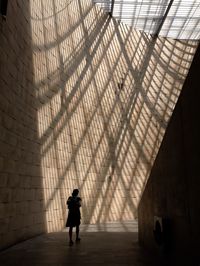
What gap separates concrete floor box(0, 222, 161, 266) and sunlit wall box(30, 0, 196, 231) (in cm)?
283

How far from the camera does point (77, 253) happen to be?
6875mm

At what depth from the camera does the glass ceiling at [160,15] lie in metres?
19.4

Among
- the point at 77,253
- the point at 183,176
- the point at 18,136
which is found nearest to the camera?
the point at 183,176

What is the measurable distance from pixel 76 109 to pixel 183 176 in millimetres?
10462

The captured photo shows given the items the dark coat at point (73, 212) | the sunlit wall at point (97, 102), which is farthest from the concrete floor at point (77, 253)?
the sunlit wall at point (97, 102)

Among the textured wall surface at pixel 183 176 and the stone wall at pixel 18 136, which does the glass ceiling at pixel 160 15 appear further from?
the textured wall surface at pixel 183 176

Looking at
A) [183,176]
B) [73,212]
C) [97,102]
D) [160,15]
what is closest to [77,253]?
[73,212]

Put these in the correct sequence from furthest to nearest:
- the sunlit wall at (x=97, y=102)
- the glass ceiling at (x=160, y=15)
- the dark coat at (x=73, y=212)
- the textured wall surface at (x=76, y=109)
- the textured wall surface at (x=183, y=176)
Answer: the glass ceiling at (x=160, y=15) → the sunlit wall at (x=97, y=102) → the textured wall surface at (x=76, y=109) → the dark coat at (x=73, y=212) → the textured wall surface at (x=183, y=176)

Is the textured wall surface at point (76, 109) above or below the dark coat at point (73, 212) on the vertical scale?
above

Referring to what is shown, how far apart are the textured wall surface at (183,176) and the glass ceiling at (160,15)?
15.8 metres

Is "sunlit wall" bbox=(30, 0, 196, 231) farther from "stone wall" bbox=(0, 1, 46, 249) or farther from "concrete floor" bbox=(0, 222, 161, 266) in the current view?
"concrete floor" bbox=(0, 222, 161, 266)

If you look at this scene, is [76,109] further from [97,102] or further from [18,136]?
[18,136]

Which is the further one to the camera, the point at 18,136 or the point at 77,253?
the point at 18,136

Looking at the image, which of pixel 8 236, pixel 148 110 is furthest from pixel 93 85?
pixel 8 236
